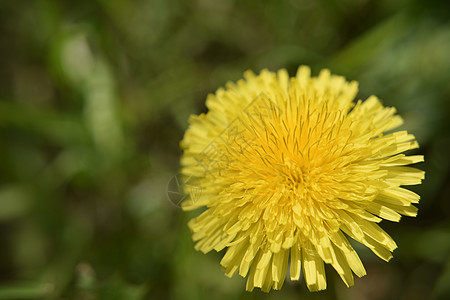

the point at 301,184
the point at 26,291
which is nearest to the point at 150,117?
the point at 26,291

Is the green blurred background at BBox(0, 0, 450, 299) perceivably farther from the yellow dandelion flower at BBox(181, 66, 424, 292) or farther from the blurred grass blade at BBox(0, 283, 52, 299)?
the yellow dandelion flower at BBox(181, 66, 424, 292)

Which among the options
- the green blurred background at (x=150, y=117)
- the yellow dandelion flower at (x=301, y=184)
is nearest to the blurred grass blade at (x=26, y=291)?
the green blurred background at (x=150, y=117)

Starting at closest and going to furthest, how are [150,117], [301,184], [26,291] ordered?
[301,184] → [26,291] → [150,117]

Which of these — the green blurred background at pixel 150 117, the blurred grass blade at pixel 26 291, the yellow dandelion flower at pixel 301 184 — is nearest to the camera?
the yellow dandelion flower at pixel 301 184

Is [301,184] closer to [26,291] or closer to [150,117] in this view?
[26,291]

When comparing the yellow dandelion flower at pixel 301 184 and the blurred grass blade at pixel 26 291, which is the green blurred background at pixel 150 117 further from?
the yellow dandelion flower at pixel 301 184

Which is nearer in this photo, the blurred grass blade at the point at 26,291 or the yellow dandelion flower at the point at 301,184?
the yellow dandelion flower at the point at 301,184
